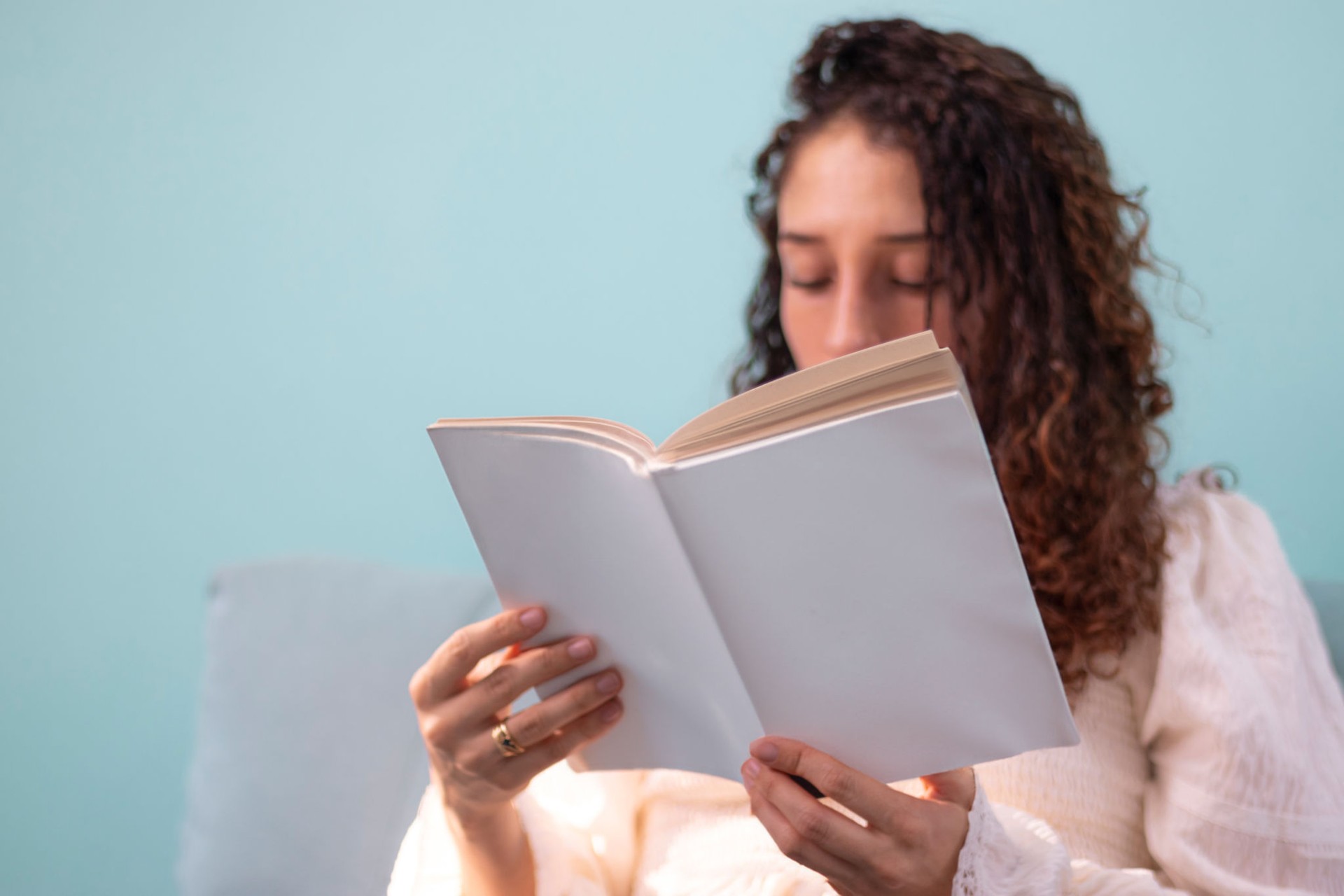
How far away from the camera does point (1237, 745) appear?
971 millimetres

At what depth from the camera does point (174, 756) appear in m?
1.74

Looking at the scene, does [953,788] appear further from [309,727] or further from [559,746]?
[309,727]

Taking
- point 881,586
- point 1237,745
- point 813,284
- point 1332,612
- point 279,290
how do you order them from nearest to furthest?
point 881,586 → point 1237,745 → point 813,284 → point 1332,612 → point 279,290

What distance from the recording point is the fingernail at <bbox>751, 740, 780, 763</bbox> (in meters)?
0.69

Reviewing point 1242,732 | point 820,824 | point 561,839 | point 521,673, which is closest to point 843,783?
point 820,824

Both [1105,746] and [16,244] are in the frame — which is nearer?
[1105,746]

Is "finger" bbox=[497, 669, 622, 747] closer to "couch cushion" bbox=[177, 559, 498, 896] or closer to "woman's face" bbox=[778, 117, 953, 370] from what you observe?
"woman's face" bbox=[778, 117, 953, 370]

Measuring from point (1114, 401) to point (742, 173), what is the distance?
709 mm

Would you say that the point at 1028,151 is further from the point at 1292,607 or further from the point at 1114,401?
the point at 1292,607

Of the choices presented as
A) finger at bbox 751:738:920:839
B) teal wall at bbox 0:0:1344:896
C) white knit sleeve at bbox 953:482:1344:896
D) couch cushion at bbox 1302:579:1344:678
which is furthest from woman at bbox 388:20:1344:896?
teal wall at bbox 0:0:1344:896

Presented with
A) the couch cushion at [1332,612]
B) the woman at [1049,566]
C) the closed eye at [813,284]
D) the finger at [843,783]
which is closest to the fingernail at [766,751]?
the finger at [843,783]

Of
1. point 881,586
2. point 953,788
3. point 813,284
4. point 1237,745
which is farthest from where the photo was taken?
point 813,284

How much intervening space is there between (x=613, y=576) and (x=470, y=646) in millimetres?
144

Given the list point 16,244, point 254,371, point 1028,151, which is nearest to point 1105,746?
point 1028,151
